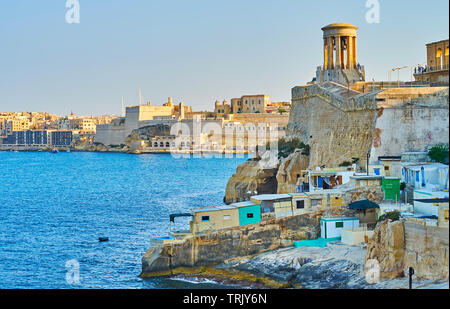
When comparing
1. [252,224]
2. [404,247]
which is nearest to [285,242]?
[252,224]

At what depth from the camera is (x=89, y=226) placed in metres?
27.1

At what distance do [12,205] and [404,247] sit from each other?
25.6 meters

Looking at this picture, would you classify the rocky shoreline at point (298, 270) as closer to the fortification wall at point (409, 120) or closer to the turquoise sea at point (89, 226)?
the turquoise sea at point (89, 226)

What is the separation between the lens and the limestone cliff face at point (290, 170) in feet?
87.4

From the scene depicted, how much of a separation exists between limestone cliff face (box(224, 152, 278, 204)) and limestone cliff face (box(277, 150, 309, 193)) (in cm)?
138

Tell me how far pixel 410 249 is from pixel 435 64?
17.0 m

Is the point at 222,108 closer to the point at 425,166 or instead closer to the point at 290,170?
the point at 290,170

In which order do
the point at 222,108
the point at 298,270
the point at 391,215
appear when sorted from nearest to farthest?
the point at 298,270, the point at 391,215, the point at 222,108

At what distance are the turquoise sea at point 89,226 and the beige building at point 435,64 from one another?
32.3 feet

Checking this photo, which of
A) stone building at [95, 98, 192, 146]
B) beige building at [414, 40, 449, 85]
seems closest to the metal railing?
beige building at [414, 40, 449, 85]

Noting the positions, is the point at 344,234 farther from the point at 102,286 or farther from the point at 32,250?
the point at 32,250

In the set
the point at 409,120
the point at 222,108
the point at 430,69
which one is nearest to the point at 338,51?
the point at 430,69

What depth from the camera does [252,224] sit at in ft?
58.9
